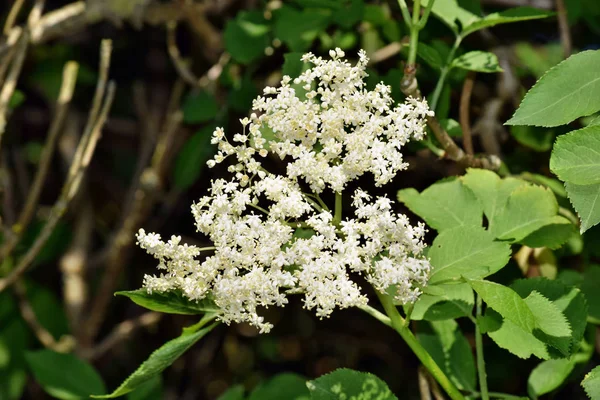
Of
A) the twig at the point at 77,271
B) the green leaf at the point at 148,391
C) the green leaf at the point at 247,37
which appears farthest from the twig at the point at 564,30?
the twig at the point at 77,271

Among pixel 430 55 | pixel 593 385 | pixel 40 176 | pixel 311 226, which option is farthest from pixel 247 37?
pixel 593 385

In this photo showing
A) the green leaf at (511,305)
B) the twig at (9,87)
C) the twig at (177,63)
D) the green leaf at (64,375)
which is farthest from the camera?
the twig at (177,63)

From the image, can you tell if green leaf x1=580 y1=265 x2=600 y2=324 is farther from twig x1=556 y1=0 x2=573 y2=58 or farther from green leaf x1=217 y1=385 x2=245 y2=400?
green leaf x1=217 y1=385 x2=245 y2=400

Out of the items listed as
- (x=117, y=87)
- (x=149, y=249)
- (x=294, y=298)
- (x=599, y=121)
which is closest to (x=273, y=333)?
(x=294, y=298)

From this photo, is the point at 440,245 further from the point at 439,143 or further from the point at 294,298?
the point at 294,298

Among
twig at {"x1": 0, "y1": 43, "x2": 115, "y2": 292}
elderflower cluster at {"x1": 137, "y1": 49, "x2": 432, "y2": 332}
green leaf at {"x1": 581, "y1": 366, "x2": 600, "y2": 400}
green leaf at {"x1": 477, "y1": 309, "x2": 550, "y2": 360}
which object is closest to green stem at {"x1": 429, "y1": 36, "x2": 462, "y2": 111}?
elderflower cluster at {"x1": 137, "y1": 49, "x2": 432, "y2": 332}

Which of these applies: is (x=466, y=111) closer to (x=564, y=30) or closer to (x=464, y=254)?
(x=564, y=30)

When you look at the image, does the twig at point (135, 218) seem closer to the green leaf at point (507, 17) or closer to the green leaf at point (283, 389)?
the green leaf at point (283, 389)
